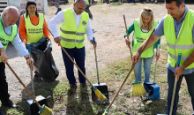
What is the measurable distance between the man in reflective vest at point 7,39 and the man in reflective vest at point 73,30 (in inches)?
28.1

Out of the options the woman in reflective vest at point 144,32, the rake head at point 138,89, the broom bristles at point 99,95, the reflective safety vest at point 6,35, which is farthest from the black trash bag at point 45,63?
the rake head at point 138,89

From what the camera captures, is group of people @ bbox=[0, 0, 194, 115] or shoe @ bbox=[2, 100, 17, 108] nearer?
group of people @ bbox=[0, 0, 194, 115]

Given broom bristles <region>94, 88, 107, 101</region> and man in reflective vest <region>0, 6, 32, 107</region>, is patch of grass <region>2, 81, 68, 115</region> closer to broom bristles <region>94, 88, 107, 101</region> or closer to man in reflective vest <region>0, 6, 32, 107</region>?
man in reflective vest <region>0, 6, 32, 107</region>

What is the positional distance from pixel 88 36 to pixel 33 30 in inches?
40.9

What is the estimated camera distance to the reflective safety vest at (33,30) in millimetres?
6863

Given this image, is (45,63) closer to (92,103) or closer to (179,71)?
(92,103)

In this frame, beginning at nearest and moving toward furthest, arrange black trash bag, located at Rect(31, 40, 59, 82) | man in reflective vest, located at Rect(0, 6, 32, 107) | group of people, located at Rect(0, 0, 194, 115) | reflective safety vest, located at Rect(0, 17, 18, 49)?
1. group of people, located at Rect(0, 0, 194, 115)
2. man in reflective vest, located at Rect(0, 6, 32, 107)
3. reflective safety vest, located at Rect(0, 17, 18, 49)
4. black trash bag, located at Rect(31, 40, 59, 82)

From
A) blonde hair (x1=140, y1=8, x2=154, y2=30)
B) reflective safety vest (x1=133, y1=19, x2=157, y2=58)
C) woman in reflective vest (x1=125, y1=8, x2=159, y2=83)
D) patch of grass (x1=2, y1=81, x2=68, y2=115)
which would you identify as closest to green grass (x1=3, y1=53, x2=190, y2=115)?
patch of grass (x1=2, y1=81, x2=68, y2=115)

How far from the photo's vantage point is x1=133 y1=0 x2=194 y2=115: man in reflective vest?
→ 439 centimetres

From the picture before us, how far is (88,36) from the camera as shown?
6723mm

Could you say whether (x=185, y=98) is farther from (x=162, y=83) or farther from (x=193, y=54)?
(x=193, y=54)

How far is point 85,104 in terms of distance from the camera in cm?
638

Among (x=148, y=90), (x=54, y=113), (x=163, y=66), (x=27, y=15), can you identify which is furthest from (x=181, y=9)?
(x=163, y=66)

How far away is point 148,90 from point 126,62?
7.86 feet
